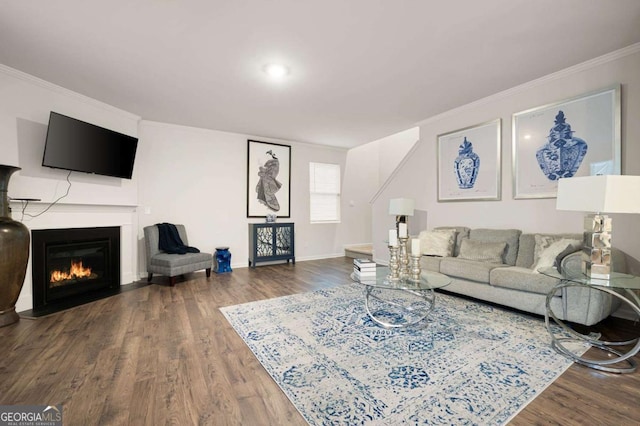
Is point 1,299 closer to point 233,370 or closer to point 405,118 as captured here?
point 233,370

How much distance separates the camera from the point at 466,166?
4262mm

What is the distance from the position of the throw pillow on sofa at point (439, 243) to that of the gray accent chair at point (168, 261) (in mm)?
3383

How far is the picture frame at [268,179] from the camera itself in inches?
227

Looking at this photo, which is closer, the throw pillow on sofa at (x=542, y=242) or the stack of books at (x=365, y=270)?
the stack of books at (x=365, y=270)

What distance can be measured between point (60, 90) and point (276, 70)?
276 cm

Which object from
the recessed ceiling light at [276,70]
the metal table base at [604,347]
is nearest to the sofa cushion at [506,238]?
the metal table base at [604,347]

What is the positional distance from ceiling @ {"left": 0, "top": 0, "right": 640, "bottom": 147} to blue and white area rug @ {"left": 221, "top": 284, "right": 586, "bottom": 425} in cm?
263

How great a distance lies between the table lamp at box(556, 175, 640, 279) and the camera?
1.98 metres

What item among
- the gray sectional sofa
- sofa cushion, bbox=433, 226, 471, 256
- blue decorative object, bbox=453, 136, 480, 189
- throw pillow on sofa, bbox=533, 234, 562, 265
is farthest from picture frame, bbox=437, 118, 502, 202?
throw pillow on sofa, bbox=533, 234, 562, 265

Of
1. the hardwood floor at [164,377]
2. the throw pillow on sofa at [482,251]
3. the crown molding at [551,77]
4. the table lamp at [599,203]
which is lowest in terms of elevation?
the hardwood floor at [164,377]

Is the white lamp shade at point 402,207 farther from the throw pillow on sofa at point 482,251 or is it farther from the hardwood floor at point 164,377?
the hardwood floor at point 164,377

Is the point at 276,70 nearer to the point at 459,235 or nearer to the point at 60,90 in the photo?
the point at 60,90

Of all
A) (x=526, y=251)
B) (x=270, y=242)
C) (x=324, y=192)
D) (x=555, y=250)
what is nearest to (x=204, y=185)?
(x=270, y=242)

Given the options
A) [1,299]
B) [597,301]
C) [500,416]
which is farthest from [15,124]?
[597,301]
